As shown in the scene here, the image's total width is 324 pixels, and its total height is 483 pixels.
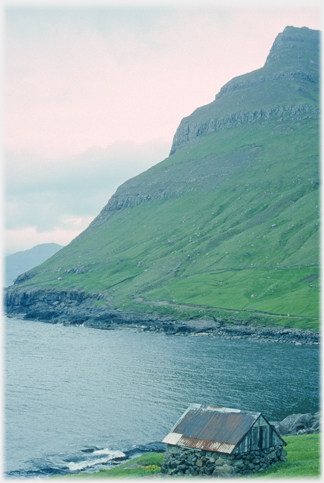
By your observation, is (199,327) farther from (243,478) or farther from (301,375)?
(243,478)

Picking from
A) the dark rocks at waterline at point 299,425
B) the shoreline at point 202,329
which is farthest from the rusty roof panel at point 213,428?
the shoreline at point 202,329

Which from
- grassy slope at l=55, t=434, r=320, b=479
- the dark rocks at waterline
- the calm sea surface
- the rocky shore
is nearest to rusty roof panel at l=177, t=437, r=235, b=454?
grassy slope at l=55, t=434, r=320, b=479

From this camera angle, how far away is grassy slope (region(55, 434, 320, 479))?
118ft

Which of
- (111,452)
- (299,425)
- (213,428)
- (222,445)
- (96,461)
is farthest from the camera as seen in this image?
(299,425)

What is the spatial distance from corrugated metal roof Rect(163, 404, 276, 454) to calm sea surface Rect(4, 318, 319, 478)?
18.7 m

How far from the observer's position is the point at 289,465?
39.2m

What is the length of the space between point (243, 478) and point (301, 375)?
5929cm

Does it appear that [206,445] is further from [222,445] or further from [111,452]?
[111,452]

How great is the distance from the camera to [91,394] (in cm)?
8531

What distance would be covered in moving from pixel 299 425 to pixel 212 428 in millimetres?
27841

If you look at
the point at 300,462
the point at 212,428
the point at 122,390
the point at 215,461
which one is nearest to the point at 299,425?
the point at 300,462

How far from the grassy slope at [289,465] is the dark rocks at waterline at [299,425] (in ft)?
23.4

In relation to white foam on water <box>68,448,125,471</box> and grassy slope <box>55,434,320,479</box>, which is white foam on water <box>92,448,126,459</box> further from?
grassy slope <box>55,434,320,479</box>

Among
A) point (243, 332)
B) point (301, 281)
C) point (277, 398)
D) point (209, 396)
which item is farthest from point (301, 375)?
point (301, 281)
